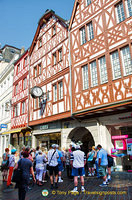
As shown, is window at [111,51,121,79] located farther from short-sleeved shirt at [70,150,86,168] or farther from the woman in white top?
the woman in white top

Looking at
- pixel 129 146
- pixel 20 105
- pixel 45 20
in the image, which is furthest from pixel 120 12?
pixel 20 105

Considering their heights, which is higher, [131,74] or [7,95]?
[7,95]

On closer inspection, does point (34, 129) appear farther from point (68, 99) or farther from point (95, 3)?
point (95, 3)

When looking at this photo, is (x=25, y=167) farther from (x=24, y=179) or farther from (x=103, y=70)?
(x=103, y=70)

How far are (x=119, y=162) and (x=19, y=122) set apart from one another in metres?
11.3

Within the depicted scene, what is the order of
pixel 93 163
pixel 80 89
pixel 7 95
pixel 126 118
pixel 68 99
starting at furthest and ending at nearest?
1. pixel 7 95
2. pixel 68 99
3. pixel 80 89
4. pixel 126 118
5. pixel 93 163

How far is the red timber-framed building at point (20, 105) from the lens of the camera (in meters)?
16.4

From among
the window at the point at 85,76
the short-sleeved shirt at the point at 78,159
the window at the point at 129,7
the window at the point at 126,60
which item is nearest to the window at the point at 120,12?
the window at the point at 129,7

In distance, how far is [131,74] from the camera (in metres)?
8.06

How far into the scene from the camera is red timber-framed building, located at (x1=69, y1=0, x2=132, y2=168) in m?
8.52

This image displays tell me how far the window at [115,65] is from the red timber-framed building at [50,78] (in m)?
3.51

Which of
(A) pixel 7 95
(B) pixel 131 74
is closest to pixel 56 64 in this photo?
(B) pixel 131 74

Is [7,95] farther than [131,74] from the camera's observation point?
Yes

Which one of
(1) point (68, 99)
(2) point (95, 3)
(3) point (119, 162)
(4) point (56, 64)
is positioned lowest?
(3) point (119, 162)
